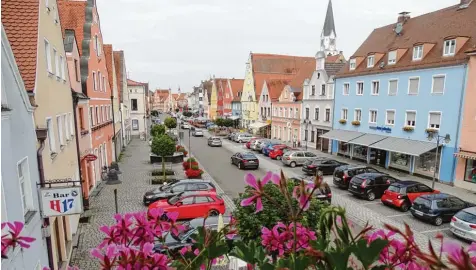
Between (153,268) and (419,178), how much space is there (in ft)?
79.0

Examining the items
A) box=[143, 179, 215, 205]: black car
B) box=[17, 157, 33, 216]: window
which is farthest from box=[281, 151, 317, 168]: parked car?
box=[17, 157, 33, 216]: window

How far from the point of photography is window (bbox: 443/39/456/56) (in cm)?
1982

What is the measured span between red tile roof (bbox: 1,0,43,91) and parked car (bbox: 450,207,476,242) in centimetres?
1500

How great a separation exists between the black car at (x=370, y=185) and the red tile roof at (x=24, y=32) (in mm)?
15823

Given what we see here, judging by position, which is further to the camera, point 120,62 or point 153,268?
point 120,62

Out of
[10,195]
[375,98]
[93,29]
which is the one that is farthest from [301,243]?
[375,98]

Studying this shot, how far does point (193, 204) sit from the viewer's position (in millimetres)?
13734

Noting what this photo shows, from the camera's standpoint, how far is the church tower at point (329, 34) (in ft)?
244

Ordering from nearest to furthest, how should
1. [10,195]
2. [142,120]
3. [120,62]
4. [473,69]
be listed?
1. [10,195]
2. [473,69]
3. [120,62]
4. [142,120]

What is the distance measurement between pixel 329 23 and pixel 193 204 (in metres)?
72.1

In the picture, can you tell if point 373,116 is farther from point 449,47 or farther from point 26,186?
point 26,186

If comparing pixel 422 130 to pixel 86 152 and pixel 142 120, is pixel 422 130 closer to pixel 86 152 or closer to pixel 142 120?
pixel 86 152

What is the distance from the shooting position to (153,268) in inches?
68.0

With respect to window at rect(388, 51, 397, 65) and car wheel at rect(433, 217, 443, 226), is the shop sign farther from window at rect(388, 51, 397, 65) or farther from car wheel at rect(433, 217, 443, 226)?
car wheel at rect(433, 217, 443, 226)
